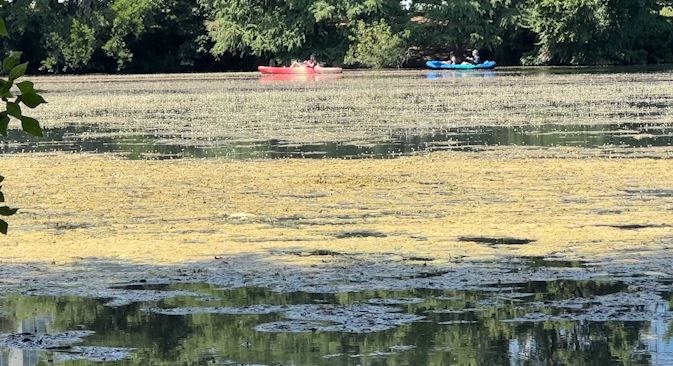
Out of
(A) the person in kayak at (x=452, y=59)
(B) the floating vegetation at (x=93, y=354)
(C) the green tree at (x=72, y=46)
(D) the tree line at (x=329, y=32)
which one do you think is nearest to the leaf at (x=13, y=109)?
(B) the floating vegetation at (x=93, y=354)

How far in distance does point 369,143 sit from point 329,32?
49263 millimetres

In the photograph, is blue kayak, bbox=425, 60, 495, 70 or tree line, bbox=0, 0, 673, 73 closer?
blue kayak, bbox=425, 60, 495, 70

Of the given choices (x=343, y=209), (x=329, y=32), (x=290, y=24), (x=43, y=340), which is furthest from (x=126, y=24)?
(x=43, y=340)

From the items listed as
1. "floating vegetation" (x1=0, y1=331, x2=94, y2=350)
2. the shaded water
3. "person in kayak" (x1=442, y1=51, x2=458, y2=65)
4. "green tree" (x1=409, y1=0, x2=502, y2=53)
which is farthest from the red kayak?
"floating vegetation" (x1=0, y1=331, x2=94, y2=350)

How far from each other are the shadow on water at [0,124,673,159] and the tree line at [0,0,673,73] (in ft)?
138

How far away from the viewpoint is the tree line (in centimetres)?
6481

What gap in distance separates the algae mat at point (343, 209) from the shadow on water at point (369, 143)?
119 centimetres

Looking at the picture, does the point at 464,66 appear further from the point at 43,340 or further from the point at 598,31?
the point at 43,340

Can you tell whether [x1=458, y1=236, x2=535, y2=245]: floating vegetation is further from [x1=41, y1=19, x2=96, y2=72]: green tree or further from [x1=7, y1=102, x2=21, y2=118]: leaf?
[x1=41, y1=19, x2=96, y2=72]: green tree

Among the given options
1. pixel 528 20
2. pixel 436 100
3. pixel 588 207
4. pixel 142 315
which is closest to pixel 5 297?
pixel 142 315

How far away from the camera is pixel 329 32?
69500 millimetres

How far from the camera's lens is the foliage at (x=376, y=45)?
65.6 meters

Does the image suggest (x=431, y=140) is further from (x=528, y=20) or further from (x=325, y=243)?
(x=528, y=20)

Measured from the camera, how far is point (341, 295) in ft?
27.8
